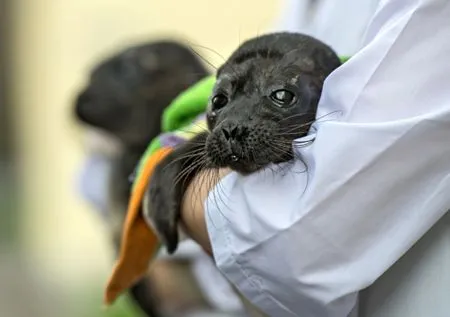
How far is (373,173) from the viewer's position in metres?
0.73

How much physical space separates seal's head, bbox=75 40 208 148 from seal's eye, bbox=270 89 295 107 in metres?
0.86

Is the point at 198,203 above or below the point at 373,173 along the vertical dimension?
below

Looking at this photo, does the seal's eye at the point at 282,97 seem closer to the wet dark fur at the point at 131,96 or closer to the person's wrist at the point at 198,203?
the person's wrist at the point at 198,203

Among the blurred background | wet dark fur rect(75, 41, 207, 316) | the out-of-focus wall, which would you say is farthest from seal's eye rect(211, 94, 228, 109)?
the out-of-focus wall

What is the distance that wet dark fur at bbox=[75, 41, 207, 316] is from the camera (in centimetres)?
170

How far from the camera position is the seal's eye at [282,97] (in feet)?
2.75

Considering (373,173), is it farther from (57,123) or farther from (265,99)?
(57,123)

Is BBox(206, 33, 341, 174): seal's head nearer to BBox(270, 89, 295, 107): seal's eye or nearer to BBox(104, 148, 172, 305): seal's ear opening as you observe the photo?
BBox(270, 89, 295, 107): seal's eye

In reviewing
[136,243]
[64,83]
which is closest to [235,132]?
[136,243]

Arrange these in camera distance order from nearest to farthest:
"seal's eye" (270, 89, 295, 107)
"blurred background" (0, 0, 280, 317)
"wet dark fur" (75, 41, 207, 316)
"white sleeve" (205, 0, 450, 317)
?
"white sleeve" (205, 0, 450, 317) → "seal's eye" (270, 89, 295, 107) → "wet dark fur" (75, 41, 207, 316) → "blurred background" (0, 0, 280, 317)

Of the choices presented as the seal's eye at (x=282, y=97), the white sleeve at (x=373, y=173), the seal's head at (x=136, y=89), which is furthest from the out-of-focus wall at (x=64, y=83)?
the white sleeve at (x=373, y=173)

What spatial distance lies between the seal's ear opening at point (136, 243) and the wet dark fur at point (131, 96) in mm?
628

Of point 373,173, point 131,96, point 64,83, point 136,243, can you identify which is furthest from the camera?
point 64,83

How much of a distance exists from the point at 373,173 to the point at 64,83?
2681mm
